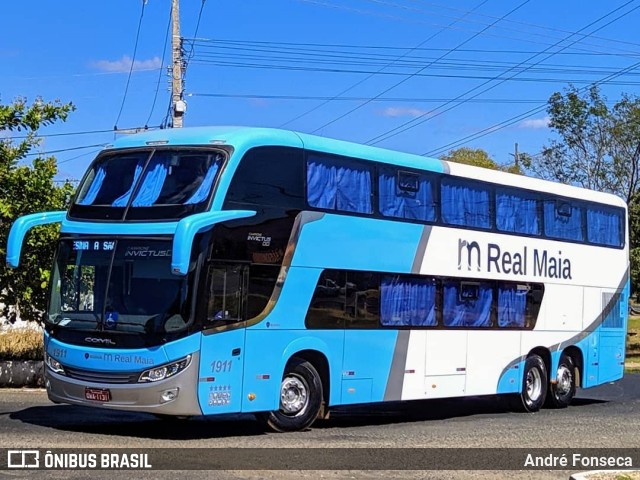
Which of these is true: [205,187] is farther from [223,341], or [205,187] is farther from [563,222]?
[563,222]

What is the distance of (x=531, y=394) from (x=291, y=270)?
24.9ft

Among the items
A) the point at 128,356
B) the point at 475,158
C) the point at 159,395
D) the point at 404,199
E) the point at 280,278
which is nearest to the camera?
the point at 159,395

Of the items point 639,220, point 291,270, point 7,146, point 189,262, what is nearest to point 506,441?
point 291,270

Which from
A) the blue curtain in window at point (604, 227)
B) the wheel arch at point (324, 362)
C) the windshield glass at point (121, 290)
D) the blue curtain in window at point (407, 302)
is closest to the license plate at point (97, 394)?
the windshield glass at point (121, 290)

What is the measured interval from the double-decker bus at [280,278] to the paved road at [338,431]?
0.50 metres

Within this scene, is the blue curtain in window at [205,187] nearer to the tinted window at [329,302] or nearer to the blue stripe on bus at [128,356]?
the blue stripe on bus at [128,356]

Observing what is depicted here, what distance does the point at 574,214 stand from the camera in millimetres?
19922

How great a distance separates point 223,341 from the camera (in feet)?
40.8

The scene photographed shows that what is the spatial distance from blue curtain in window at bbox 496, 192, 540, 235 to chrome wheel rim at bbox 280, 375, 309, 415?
5.84 m

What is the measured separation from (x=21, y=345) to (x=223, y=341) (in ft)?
41.6

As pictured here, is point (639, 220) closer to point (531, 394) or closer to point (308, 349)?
point (531, 394)

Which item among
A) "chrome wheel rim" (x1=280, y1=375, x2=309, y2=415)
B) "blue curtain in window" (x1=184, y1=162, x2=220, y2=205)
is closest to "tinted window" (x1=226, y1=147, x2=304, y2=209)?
"blue curtain in window" (x1=184, y1=162, x2=220, y2=205)

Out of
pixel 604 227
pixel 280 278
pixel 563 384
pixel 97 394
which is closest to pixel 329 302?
pixel 280 278

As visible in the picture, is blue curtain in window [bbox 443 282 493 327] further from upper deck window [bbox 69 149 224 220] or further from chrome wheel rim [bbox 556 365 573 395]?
upper deck window [bbox 69 149 224 220]
